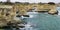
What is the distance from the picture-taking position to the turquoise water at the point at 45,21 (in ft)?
3.95

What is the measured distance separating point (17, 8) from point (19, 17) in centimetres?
10

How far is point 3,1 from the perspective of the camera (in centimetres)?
124

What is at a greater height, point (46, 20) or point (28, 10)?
point (28, 10)

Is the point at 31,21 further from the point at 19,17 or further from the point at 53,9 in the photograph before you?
the point at 53,9

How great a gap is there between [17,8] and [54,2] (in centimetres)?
43

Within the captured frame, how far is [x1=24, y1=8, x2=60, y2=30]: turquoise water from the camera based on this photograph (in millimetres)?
1203

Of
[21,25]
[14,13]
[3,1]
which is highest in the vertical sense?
[3,1]

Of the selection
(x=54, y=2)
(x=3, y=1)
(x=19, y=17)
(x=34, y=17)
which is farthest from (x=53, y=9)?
(x=3, y=1)

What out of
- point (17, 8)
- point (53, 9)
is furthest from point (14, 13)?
point (53, 9)

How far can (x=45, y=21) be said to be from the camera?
124cm

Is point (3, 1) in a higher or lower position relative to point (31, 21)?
higher

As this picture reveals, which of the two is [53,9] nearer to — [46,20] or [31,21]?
[46,20]

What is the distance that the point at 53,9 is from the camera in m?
1.28

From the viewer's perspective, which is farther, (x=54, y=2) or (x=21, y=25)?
(x=54, y=2)
